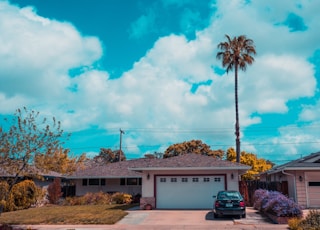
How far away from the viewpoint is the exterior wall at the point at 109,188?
3384 centimetres

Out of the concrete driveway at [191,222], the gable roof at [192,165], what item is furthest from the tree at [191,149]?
the concrete driveway at [191,222]

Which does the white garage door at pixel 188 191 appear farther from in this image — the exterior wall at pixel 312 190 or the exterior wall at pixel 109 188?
the exterior wall at pixel 109 188

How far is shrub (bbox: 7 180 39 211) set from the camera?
26.8 meters

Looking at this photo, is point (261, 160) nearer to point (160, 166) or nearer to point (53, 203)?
point (160, 166)

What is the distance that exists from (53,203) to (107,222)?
51.1ft

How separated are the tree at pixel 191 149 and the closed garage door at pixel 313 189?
32.1 m

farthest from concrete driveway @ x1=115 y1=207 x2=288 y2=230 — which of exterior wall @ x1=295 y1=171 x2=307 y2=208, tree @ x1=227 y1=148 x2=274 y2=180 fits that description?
tree @ x1=227 y1=148 x2=274 y2=180

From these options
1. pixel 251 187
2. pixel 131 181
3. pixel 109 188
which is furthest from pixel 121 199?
pixel 251 187

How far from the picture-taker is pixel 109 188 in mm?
34125

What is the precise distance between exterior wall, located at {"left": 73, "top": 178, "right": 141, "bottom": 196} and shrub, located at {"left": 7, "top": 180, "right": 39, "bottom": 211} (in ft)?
21.0

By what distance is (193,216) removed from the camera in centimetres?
1948

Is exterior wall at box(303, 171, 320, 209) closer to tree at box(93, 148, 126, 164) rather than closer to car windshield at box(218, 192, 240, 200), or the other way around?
car windshield at box(218, 192, 240, 200)

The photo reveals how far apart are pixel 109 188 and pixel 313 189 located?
1841cm

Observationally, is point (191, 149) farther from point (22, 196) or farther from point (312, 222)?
point (312, 222)
